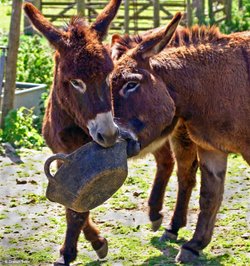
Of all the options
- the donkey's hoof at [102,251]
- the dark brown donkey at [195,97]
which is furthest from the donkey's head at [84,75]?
the donkey's hoof at [102,251]

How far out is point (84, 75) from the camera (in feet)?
18.4

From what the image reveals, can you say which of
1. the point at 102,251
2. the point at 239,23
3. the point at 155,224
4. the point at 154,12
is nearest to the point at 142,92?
the point at 102,251

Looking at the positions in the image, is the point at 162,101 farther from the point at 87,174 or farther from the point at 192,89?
the point at 87,174

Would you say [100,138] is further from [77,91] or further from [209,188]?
[209,188]

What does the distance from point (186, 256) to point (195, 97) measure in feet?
3.94

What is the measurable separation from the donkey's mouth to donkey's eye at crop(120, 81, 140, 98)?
283 millimetres

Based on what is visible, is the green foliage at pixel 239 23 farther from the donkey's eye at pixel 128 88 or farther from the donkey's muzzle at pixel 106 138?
the donkey's muzzle at pixel 106 138

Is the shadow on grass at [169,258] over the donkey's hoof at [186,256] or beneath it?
beneath

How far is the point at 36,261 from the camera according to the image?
657cm

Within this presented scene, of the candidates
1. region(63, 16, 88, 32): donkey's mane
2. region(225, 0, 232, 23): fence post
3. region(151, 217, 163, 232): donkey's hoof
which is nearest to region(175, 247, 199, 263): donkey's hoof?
region(151, 217, 163, 232): donkey's hoof

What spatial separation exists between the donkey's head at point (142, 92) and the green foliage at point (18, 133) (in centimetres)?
374

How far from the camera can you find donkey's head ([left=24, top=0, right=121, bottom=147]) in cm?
559

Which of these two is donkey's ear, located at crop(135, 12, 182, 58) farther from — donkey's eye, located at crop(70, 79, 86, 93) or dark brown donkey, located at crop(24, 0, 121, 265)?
donkey's eye, located at crop(70, 79, 86, 93)

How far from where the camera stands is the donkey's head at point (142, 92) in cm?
610
